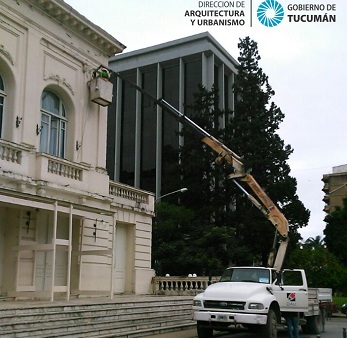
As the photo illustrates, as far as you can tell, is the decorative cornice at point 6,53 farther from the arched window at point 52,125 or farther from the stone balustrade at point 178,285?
the stone balustrade at point 178,285

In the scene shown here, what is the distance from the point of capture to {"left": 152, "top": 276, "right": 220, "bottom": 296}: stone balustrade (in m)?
24.2

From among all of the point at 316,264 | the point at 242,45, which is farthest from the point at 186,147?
the point at 316,264

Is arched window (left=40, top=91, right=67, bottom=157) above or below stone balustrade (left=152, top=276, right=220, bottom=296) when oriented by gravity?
above

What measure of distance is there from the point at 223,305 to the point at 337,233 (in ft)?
151

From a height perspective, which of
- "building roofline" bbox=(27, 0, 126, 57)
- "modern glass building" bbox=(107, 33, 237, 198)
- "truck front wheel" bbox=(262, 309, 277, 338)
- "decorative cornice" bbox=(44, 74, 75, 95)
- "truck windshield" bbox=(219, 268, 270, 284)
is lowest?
"truck front wheel" bbox=(262, 309, 277, 338)

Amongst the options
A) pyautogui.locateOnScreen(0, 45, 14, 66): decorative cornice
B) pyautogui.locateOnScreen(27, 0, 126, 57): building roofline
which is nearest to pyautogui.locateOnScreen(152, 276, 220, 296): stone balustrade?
pyautogui.locateOnScreen(27, 0, 126, 57): building roofline

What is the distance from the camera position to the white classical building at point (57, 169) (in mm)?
17469

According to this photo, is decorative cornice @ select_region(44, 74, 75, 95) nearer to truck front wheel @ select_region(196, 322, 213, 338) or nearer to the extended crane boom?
the extended crane boom

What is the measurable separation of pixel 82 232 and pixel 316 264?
2213 cm

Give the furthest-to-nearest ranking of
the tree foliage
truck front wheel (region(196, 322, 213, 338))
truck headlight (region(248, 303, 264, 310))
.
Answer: the tree foliage, truck front wheel (region(196, 322, 213, 338)), truck headlight (region(248, 303, 264, 310))

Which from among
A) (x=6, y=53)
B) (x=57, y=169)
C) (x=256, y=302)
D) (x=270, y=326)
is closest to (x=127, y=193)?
(x=57, y=169)

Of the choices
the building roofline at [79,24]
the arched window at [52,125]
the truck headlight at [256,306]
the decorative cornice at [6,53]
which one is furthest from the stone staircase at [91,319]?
the building roofline at [79,24]

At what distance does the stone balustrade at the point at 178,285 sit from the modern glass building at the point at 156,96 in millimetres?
35194

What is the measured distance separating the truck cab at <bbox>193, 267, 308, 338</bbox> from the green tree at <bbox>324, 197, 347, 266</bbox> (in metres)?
41.9
